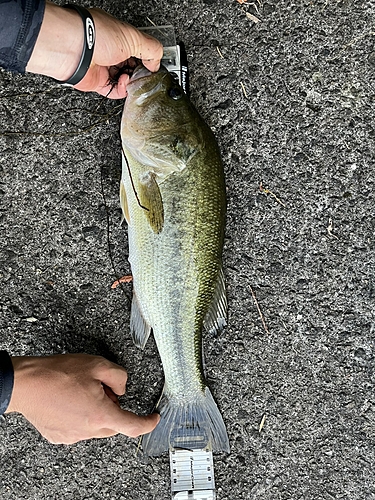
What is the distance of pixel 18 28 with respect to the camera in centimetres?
203

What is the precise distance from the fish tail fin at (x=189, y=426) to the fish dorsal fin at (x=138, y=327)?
0.31m

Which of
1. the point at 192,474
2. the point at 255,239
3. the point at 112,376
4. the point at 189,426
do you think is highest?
the point at 255,239

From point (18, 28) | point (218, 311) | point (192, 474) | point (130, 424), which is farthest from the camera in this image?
point (192, 474)

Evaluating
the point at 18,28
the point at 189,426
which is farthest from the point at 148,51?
the point at 189,426

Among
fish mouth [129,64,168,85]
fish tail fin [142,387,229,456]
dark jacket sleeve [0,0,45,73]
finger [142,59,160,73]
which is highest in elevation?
dark jacket sleeve [0,0,45,73]

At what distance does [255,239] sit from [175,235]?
56cm

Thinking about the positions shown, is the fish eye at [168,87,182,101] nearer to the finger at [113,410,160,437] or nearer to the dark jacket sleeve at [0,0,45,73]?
the dark jacket sleeve at [0,0,45,73]

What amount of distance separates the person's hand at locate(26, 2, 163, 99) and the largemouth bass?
111 millimetres

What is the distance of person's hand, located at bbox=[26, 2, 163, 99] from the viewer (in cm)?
210

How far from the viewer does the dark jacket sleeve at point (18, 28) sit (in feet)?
6.55

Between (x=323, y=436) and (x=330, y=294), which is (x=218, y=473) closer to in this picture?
(x=323, y=436)

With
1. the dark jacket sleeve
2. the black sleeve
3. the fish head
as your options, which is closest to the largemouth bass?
the fish head

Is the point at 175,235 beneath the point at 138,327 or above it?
above

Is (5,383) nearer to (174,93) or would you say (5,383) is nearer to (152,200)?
(152,200)
